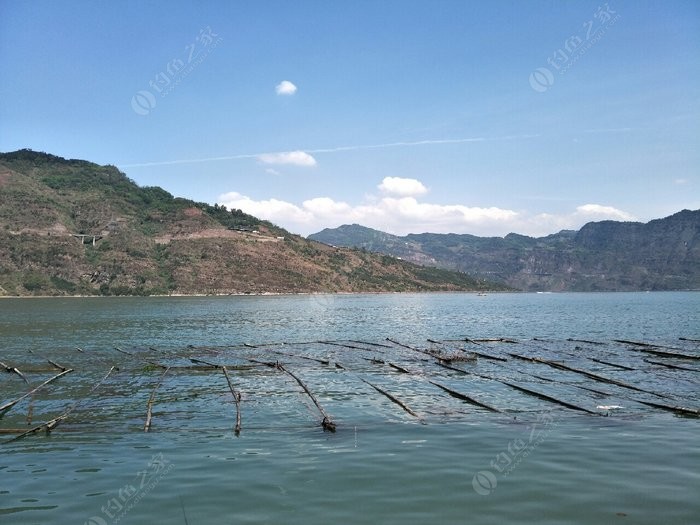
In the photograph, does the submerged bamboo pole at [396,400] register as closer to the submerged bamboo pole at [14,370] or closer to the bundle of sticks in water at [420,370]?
the bundle of sticks in water at [420,370]

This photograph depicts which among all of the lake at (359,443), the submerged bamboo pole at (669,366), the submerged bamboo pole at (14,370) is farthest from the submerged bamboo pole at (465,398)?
the submerged bamboo pole at (14,370)

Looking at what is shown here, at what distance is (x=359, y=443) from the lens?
15.5 m

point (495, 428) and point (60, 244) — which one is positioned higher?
point (60, 244)

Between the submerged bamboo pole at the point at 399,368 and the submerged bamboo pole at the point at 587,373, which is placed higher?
the submerged bamboo pole at the point at 587,373

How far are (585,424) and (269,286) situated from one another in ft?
542

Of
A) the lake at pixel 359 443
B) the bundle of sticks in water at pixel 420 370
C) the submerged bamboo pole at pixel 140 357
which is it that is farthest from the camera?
the submerged bamboo pole at pixel 140 357

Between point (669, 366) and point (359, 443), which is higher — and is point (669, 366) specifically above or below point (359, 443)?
above

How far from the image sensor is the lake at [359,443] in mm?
10984

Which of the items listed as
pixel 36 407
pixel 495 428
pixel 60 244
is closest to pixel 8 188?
pixel 60 244

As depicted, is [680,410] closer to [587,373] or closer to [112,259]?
[587,373]

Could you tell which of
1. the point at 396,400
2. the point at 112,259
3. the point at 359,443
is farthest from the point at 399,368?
the point at 112,259

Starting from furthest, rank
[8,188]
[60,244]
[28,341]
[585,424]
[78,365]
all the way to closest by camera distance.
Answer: [8,188]
[60,244]
[28,341]
[78,365]
[585,424]

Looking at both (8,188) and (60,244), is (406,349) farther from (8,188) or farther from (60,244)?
(8,188)

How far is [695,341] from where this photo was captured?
4638cm
